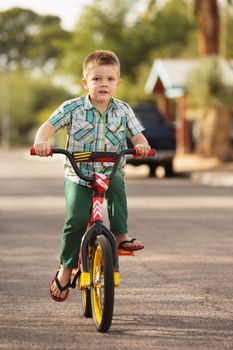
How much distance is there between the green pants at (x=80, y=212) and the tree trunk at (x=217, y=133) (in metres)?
26.2

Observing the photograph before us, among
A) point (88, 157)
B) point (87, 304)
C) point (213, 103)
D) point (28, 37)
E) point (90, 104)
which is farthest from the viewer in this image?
point (28, 37)

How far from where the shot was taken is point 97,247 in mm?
6676

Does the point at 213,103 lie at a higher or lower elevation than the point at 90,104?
higher

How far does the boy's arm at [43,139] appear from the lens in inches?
262

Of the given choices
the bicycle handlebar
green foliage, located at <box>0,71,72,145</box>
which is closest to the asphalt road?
the bicycle handlebar

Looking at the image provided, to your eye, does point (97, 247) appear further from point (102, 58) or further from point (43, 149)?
point (102, 58)

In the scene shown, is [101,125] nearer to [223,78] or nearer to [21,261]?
[21,261]

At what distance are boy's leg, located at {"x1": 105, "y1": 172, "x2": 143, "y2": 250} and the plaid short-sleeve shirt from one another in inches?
3.5

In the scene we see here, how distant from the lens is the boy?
22.6ft

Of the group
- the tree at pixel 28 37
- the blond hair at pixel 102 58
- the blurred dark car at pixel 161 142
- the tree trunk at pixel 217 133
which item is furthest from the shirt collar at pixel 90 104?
the tree at pixel 28 37

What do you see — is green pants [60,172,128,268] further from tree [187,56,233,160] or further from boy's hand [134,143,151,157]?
tree [187,56,233,160]

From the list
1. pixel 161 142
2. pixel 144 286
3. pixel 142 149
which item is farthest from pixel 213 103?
pixel 142 149

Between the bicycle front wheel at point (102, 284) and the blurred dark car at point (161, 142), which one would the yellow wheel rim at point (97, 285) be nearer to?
the bicycle front wheel at point (102, 284)

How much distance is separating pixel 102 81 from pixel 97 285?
1.27m
